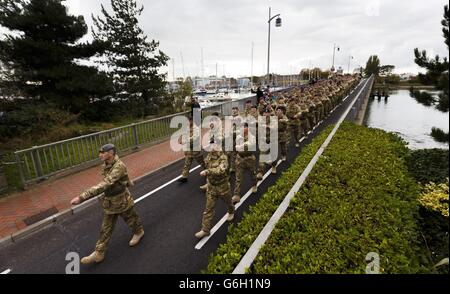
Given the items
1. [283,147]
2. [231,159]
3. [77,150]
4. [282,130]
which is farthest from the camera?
[283,147]

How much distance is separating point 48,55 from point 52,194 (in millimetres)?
10755

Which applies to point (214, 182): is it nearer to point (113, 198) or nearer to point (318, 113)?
point (113, 198)

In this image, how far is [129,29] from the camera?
19.9 m

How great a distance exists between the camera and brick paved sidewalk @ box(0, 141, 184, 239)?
21.1 ft

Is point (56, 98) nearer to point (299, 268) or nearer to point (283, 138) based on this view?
point (283, 138)

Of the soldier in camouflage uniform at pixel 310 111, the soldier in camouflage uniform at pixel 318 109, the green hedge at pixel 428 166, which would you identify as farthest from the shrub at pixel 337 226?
the soldier in camouflage uniform at pixel 318 109

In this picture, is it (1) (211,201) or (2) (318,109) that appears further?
(2) (318,109)

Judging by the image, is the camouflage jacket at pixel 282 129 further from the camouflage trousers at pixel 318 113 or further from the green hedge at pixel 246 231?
the camouflage trousers at pixel 318 113

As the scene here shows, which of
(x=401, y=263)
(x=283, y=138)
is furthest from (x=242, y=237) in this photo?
(x=283, y=138)

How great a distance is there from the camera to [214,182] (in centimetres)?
527

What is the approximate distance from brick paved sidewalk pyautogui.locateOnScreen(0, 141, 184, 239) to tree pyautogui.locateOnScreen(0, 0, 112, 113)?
26.0ft

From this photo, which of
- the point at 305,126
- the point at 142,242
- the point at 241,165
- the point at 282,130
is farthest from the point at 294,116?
the point at 142,242

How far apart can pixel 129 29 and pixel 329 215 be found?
67.8 ft

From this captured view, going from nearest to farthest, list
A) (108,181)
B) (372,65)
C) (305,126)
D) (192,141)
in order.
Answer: (108,181) → (192,141) → (305,126) → (372,65)
